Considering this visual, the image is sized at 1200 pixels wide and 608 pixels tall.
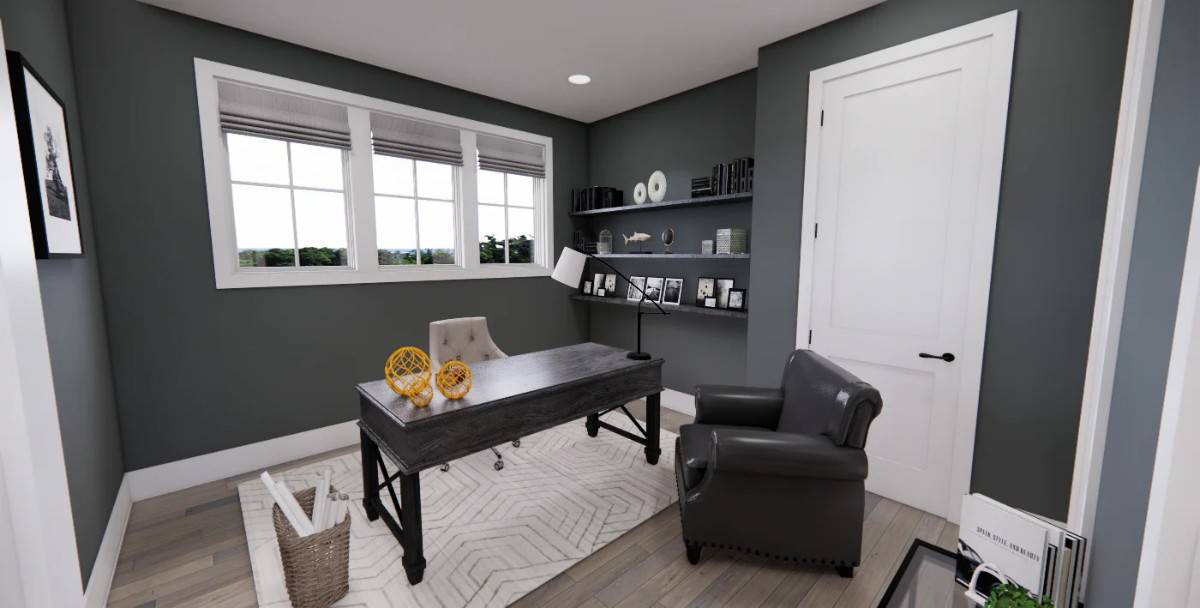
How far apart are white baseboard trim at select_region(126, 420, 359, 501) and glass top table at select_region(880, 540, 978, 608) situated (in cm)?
299

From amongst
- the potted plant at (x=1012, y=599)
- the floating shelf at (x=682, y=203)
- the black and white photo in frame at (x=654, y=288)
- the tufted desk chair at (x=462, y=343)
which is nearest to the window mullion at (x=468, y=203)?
the tufted desk chair at (x=462, y=343)

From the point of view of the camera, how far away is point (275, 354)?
9.78 ft

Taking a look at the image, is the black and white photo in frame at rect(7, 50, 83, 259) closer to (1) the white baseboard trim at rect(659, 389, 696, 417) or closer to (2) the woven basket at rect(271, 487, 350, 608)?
(2) the woven basket at rect(271, 487, 350, 608)

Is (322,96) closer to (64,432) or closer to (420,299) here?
(420,299)

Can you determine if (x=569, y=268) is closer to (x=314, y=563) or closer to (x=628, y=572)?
(x=628, y=572)

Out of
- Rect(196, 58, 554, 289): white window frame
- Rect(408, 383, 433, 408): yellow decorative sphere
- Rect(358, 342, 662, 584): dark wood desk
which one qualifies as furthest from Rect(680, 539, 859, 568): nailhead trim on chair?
Rect(196, 58, 554, 289): white window frame

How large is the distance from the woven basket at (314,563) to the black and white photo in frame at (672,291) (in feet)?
9.53

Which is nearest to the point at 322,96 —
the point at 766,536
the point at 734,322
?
the point at 734,322

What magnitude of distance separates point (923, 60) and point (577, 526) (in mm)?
3000

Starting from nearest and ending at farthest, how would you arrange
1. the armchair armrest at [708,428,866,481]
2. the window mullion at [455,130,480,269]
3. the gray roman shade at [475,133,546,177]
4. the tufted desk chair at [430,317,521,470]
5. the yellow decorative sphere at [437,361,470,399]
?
the armchair armrest at [708,428,866,481], the yellow decorative sphere at [437,361,470,399], the tufted desk chair at [430,317,521,470], the window mullion at [455,130,480,269], the gray roman shade at [475,133,546,177]

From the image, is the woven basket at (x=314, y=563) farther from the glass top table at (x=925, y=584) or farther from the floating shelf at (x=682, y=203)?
the floating shelf at (x=682, y=203)

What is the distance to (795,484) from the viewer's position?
1.82 metres

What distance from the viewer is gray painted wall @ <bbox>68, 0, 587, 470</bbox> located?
2408 millimetres

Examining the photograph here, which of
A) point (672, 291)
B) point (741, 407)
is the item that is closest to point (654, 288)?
point (672, 291)
